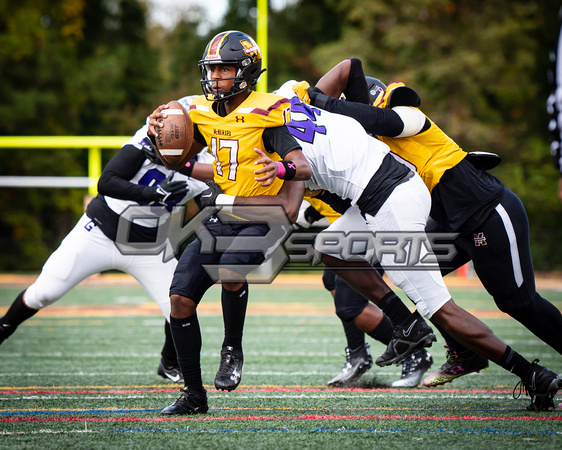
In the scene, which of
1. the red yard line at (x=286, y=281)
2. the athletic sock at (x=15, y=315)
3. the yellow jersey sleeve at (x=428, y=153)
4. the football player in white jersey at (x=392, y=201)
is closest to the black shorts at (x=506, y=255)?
the football player in white jersey at (x=392, y=201)

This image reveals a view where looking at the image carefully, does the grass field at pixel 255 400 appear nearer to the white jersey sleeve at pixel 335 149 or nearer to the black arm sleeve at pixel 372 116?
the white jersey sleeve at pixel 335 149

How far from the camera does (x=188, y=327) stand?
3.51 meters

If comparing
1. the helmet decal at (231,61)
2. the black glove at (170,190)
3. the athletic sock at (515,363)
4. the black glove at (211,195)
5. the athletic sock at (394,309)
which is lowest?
the athletic sock at (515,363)

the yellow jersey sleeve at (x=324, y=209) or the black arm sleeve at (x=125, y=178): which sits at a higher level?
the black arm sleeve at (x=125, y=178)

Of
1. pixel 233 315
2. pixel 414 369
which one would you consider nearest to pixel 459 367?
pixel 414 369

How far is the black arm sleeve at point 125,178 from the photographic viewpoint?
14.4ft

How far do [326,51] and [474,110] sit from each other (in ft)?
17.1

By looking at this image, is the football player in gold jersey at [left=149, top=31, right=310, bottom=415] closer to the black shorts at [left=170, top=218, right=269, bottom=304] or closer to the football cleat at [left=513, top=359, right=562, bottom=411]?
the black shorts at [left=170, top=218, right=269, bottom=304]

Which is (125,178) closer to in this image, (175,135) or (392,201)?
(175,135)

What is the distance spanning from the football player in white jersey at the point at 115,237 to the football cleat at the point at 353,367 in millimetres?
1189

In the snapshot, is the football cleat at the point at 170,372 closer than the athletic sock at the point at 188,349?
No

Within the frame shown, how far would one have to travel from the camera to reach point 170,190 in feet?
14.3

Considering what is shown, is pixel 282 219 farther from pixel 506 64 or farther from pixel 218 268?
pixel 506 64

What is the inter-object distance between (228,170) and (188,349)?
904mm
